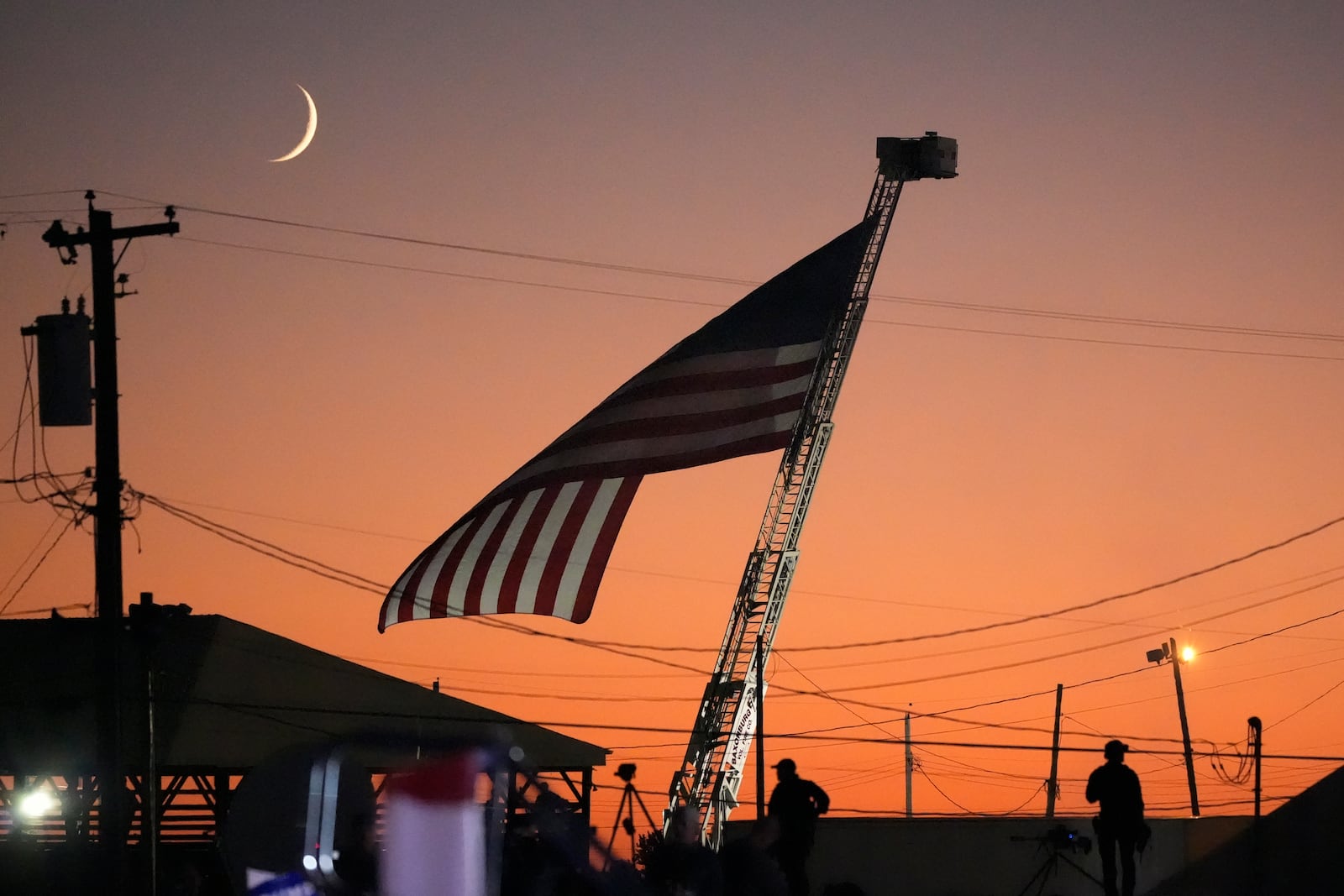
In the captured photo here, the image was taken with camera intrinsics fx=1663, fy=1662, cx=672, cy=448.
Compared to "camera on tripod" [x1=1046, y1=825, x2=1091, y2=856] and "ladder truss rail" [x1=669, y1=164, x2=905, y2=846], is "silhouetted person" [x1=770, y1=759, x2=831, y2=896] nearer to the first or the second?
"camera on tripod" [x1=1046, y1=825, x2=1091, y2=856]

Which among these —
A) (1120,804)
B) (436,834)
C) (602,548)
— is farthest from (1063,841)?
(436,834)

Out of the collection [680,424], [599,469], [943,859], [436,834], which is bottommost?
[943,859]

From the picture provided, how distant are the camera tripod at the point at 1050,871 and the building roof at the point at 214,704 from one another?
918 cm

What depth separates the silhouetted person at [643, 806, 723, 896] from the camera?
34.2 ft

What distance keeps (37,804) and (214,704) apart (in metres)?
2.91

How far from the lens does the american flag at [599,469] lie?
19047 mm

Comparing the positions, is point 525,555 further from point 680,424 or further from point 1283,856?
point 1283,856

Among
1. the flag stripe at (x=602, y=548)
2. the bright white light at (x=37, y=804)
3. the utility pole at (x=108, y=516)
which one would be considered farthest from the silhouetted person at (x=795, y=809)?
the bright white light at (x=37, y=804)

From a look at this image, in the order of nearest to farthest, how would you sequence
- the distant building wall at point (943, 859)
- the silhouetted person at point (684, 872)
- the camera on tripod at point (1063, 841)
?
1. the silhouetted person at point (684, 872)
2. the camera on tripod at point (1063, 841)
3. the distant building wall at point (943, 859)

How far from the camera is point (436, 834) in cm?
1021

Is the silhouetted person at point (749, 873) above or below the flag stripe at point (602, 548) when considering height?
below

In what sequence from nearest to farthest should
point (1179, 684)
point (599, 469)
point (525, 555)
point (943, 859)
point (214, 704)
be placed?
point (943, 859) < point (525, 555) < point (599, 469) < point (214, 704) < point (1179, 684)

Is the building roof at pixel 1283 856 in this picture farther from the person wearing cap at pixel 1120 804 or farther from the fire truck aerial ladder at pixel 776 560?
the fire truck aerial ladder at pixel 776 560

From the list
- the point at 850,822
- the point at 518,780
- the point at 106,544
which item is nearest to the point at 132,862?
the point at 106,544
